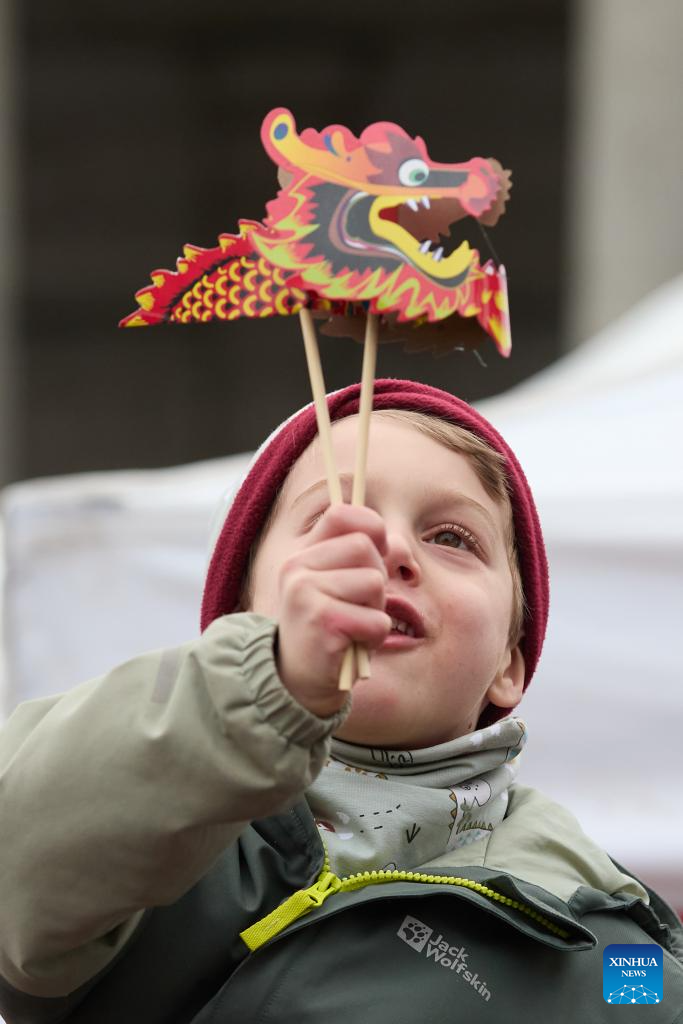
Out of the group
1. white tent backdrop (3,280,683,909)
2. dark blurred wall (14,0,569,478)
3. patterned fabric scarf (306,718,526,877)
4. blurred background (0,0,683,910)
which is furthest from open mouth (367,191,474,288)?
dark blurred wall (14,0,569,478)

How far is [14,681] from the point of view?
1.70 metres

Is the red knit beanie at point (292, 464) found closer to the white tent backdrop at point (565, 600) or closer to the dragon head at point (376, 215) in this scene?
the dragon head at point (376, 215)

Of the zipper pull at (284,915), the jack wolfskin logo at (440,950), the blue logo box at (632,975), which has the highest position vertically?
the zipper pull at (284,915)

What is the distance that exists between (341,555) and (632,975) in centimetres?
36

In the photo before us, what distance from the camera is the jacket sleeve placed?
2.37 ft

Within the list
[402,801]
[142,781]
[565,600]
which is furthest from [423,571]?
[565,600]

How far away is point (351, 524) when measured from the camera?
2.48 feet

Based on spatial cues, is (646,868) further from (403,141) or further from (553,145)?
(553,145)

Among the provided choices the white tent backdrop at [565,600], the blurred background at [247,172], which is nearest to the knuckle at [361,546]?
the white tent backdrop at [565,600]

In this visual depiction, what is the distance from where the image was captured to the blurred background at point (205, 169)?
7.69 m

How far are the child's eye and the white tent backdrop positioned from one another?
2.03ft

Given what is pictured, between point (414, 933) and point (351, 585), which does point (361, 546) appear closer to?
point (351, 585)

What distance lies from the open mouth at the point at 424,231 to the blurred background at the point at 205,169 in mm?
6187

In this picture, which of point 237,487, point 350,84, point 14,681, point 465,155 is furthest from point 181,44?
point 237,487
